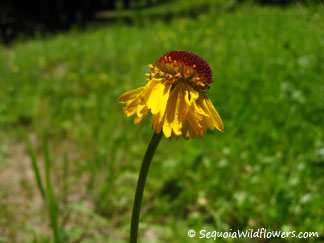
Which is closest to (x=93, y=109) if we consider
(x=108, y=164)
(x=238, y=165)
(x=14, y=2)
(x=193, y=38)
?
(x=108, y=164)

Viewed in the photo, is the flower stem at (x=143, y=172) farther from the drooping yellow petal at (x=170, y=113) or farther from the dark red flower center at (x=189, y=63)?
the dark red flower center at (x=189, y=63)

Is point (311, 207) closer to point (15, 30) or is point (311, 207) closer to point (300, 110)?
point (300, 110)

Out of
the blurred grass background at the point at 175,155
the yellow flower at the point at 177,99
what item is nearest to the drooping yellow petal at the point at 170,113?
the yellow flower at the point at 177,99

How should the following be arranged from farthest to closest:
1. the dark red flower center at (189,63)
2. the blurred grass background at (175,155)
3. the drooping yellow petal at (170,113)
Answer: the blurred grass background at (175,155) < the dark red flower center at (189,63) < the drooping yellow petal at (170,113)

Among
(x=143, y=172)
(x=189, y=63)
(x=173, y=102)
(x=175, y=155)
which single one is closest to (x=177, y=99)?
(x=173, y=102)

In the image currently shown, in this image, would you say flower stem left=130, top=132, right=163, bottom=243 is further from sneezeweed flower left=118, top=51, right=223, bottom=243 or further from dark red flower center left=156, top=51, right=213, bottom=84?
dark red flower center left=156, top=51, right=213, bottom=84

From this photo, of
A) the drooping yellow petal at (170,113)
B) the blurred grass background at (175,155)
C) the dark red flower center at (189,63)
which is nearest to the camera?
the drooping yellow petal at (170,113)

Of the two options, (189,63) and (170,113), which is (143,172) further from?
(189,63)

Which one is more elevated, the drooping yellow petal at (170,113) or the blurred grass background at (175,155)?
the drooping yellow petal at (170,113)
